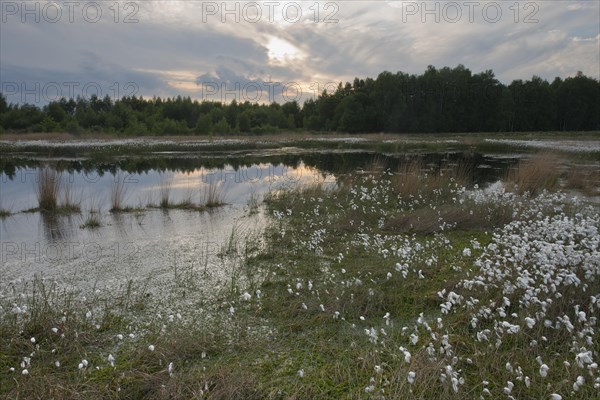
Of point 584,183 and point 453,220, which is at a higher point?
point 584,183

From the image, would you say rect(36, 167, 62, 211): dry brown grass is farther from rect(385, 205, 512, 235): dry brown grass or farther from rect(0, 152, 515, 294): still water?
rect(385, 205, 512, 235): dry brown grass

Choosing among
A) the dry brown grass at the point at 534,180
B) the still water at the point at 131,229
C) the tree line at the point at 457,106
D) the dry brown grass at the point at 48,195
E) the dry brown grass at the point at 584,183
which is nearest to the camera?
the still water at the point at 131,229

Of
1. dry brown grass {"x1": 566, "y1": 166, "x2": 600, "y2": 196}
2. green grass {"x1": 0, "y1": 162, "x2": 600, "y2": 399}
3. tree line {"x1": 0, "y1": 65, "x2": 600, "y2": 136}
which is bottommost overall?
green grass {"x1": 0, "y1": 162, "x2": 600, "y2": 399}

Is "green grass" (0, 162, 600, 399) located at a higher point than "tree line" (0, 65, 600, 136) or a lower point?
lower

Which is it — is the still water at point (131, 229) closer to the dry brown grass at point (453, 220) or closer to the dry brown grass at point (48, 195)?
the dry brown grass at point (48, 195)

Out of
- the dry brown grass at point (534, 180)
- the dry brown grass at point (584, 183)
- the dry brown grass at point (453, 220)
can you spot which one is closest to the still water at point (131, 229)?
the dry brown grass at point (534, 180)

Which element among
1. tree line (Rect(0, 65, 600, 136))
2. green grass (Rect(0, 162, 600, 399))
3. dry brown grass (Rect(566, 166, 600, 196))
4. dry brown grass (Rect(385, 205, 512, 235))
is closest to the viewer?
green grass (Rect(0, 162, 600, 399))

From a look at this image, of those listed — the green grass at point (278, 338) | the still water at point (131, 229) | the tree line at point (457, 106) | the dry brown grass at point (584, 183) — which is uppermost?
the tree line at point (457, 106)

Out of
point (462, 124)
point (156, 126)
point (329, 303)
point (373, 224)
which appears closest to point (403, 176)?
point (373, 224)

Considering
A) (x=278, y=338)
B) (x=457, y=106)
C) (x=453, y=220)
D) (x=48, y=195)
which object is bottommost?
(x=278, y=338)

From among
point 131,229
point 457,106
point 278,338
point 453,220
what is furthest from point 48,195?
point 457,106

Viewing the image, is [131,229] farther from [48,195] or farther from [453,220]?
[453,220]

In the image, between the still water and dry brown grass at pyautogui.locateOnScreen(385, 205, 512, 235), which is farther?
dry brown grass at pyautogui.locateOnScreen(385, 205, 512, 235)

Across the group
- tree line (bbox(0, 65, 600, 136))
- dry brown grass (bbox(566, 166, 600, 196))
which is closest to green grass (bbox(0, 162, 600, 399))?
dry brown grass (bbox(566, 166, 600, 196))
